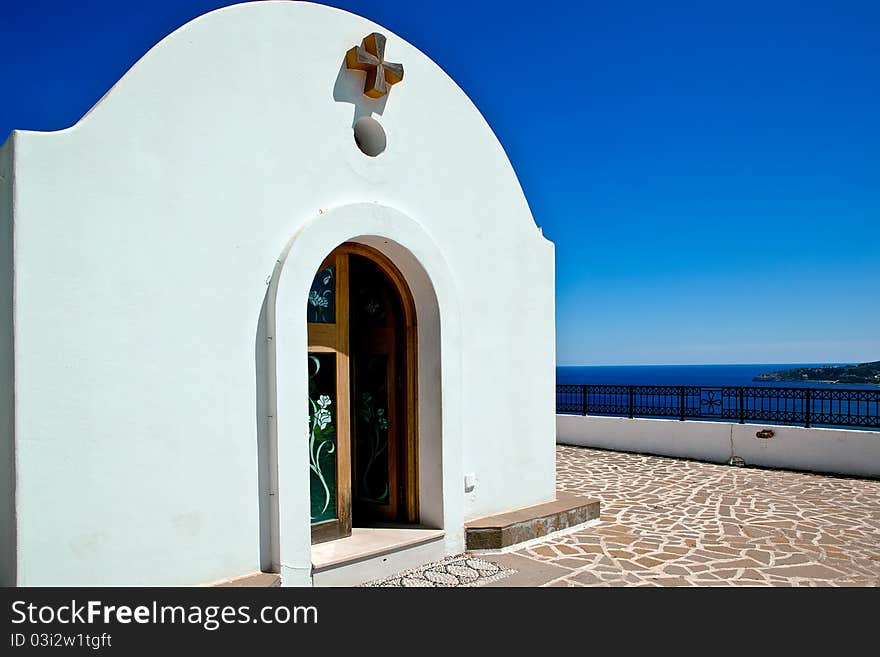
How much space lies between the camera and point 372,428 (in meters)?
6.43

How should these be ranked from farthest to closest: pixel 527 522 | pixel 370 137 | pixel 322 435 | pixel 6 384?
pixel 527 522 < pixel 370 137 < pixel 322 435 < pixel 6 384

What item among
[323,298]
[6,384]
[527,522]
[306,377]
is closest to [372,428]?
[323,298]

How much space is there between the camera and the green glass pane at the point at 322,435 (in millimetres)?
5469

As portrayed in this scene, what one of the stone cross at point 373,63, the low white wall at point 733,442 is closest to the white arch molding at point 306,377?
the stone cross at point 373,63

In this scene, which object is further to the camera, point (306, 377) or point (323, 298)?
point (323, 298)

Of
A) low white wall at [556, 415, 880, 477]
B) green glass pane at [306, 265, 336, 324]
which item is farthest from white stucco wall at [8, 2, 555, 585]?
low white wall at [556, 415, 880, 477]

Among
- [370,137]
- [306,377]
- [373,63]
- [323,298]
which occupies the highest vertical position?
[373,63]

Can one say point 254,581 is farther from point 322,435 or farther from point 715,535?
point 715,535

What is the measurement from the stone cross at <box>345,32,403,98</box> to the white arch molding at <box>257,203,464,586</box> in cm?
106

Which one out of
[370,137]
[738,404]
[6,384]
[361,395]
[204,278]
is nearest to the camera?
[6,384]

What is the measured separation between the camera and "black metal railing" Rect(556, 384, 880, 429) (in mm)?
10383

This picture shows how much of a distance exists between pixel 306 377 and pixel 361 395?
1.70 metres
